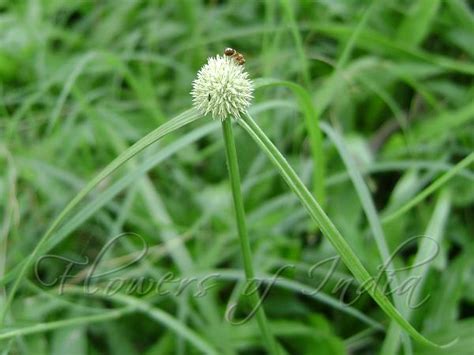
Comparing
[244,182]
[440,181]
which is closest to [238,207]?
[440,181]

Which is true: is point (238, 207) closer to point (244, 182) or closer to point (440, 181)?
point (440, 181)

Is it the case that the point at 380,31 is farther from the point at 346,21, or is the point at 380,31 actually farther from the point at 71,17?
the point at 71,17

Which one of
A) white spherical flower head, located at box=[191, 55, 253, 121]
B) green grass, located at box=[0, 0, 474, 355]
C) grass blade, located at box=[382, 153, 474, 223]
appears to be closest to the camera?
white spherical flower head, located at box=[191, 55, 253, 121]

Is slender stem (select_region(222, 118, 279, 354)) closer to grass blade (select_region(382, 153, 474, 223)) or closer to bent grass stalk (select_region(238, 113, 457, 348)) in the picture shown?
bent grass stalk (select_region(238, 113, 457, 348))

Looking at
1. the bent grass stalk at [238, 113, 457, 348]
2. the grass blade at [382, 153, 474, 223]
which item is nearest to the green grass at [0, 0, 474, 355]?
the grass blade at [382, 153, 474, 223]

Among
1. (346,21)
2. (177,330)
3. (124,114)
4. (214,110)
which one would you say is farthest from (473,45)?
(214,110)

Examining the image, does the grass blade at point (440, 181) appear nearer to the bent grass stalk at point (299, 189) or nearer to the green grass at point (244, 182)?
the green grass at point (244, 182)

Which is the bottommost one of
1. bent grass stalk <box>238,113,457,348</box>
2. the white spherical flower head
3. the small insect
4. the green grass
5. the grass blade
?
bent grass stalk <box>238,113,457,348</box>
